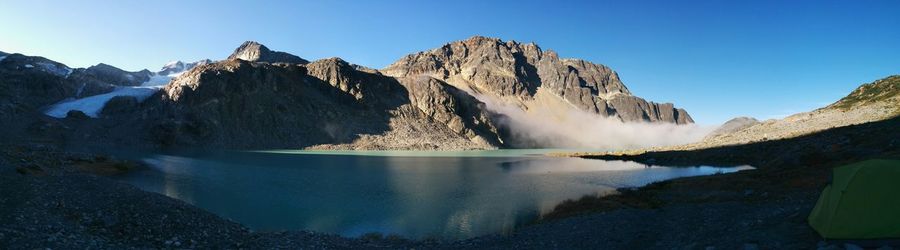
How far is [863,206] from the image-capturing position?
49.2 ft

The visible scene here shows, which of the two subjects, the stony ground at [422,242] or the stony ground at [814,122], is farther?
the stony ground at [814,122]

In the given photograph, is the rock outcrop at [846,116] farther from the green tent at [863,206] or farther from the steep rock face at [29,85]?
the steep rock face at [29,85]

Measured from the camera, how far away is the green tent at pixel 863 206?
14.2 m

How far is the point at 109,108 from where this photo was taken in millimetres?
159000

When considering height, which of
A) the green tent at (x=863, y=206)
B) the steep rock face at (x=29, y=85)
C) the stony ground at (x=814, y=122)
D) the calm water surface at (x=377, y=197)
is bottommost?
the calm water surface at (x=377, y=197)

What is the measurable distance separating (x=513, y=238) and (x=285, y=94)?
178333mm

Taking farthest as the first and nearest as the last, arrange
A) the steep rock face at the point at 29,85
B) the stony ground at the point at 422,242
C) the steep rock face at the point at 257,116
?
the steep rock face at the point at 257,116, the steep rock face at the point at 29,85, the stony ground at the point at 422,242

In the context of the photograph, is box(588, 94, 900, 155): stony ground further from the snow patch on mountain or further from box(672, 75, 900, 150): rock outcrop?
the snow patch on mountain

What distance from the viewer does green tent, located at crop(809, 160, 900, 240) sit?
14.2 meters

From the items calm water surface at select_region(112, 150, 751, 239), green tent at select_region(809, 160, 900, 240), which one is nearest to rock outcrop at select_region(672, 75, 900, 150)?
calm water surface at select_region(112, 150, 751, 239)

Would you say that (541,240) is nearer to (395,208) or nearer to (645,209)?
(645,209)

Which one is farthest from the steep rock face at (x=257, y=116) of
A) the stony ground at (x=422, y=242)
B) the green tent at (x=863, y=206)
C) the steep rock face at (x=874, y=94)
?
the green tent at (x=863, y=206)

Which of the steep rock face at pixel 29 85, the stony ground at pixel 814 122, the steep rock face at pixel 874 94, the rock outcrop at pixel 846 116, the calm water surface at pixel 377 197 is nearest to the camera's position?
the calm water surface at pixel 377 197

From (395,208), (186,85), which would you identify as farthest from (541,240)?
(186,85)
